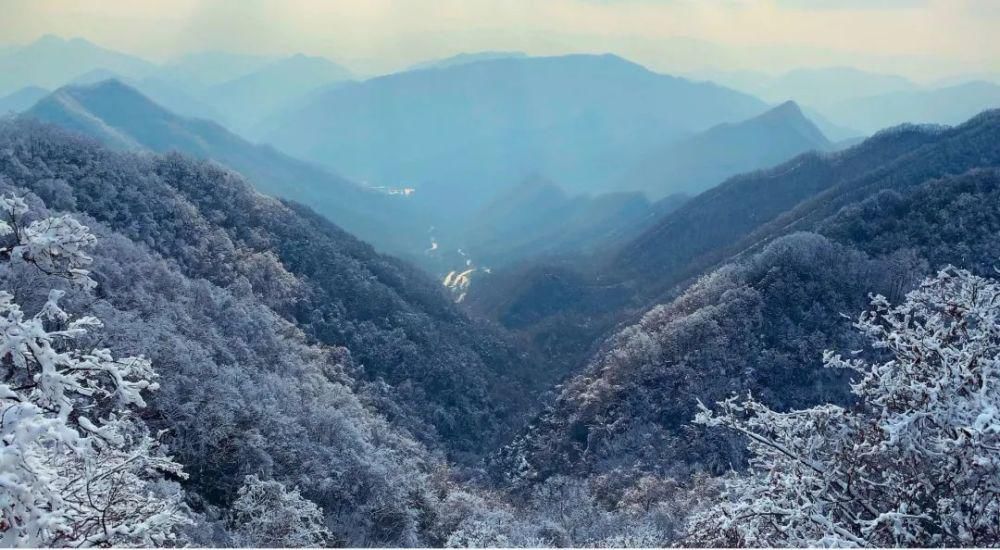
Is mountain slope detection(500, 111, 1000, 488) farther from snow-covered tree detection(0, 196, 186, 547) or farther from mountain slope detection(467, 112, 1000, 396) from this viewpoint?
snow-covered tree detection(0, 196, 186, 547)

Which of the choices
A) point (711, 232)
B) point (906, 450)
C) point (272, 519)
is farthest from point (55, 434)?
point (711, 232)

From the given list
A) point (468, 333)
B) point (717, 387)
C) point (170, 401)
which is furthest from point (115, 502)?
point (468, 333)

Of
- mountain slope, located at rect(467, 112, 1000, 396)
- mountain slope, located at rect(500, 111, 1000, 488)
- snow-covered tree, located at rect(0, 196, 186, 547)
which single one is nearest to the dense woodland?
snow-covered tree, located at rect(0, 196, 186, 547)

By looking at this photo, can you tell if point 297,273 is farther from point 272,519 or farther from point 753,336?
point 272,519

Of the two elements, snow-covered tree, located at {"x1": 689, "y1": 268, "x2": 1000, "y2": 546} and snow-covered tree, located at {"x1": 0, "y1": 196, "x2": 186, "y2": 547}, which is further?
snow-covered tree, located at {"x1": 689, "y1": 268, "x2": 1000, "y2": 546}

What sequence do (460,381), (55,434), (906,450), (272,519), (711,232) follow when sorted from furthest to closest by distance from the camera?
(711,232), (460,381), (272,519), (906,450), (55,434)

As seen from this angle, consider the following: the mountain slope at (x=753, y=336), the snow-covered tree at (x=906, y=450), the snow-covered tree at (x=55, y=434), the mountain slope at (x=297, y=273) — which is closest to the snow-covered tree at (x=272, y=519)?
the snow-covered tree at (x=55, y=434)
